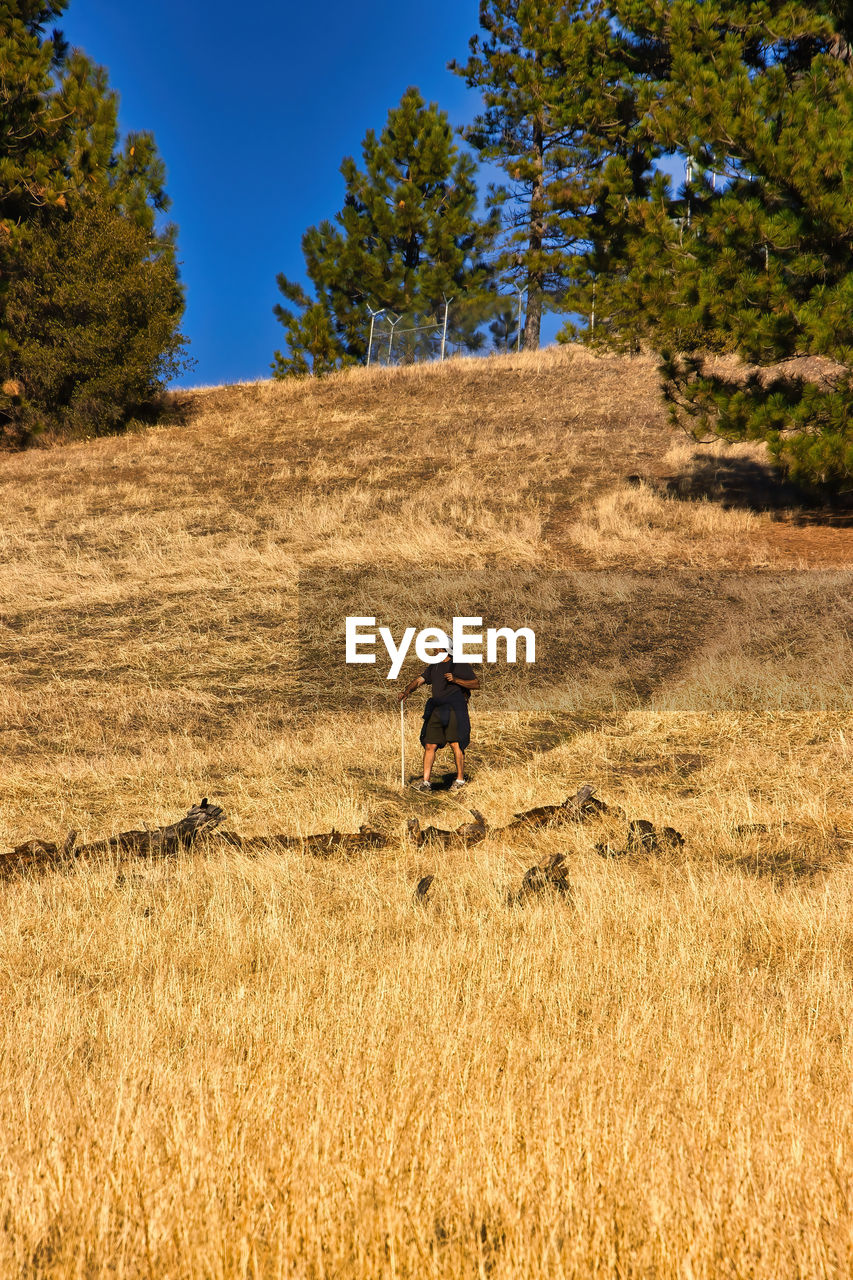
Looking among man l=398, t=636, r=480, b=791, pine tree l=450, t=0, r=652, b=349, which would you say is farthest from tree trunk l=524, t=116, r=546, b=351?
man l=398, t=636, r=480, b=791

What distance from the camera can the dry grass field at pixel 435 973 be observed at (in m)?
2.46

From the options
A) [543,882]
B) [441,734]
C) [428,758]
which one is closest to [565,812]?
[543,882]

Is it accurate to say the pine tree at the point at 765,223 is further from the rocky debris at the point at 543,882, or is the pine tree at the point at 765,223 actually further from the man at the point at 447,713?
the rocky debris at the point at 543,882

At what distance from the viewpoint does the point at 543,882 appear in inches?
222

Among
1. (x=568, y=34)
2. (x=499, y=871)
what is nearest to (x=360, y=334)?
(x=568, y=34)

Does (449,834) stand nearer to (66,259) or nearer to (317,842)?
(317,842)

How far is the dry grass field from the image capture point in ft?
8.06

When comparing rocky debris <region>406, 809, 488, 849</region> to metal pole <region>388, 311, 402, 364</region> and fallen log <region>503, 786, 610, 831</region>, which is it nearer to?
fallen log <region>503, 786, 610, 831</region>

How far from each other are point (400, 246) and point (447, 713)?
3757 cm

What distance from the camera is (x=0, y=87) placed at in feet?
89.2

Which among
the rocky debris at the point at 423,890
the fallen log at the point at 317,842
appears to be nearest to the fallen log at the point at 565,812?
the fallen log at the point at 317,842

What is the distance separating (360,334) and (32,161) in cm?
1676

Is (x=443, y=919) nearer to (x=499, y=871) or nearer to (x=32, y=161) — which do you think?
(x=499, y=871)

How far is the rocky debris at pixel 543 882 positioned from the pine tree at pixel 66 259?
26924 mm
